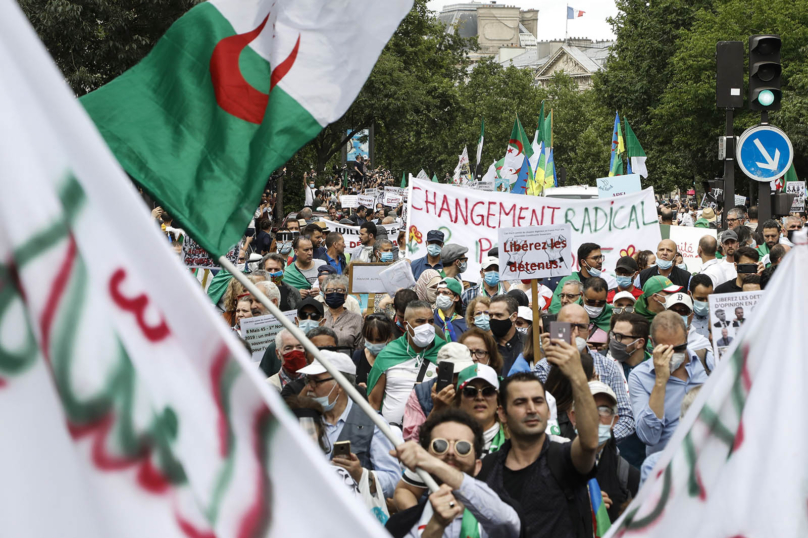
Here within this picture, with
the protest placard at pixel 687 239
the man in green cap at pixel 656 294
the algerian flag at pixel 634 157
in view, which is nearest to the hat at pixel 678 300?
the man in green cap at pixel 656 294

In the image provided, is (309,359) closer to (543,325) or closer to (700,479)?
(543,325)

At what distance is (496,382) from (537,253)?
10.3 ft

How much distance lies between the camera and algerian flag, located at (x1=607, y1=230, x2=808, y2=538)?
8.75ft

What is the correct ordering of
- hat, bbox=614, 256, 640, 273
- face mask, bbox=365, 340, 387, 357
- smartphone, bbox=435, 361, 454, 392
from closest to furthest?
smartphone, bbox=435, 361, 454, 392, face mask, bbox=365, 340, 387, 357, hat, bbox=614, 256, 640, 273

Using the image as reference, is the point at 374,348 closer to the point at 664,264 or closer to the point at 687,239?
the point at 664,264

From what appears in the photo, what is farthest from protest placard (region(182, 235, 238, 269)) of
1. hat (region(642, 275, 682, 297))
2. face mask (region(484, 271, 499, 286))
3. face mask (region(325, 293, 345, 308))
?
hat (region(642, 275, 682, 297))

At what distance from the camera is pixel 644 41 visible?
43719mm

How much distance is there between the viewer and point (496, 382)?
190 inches

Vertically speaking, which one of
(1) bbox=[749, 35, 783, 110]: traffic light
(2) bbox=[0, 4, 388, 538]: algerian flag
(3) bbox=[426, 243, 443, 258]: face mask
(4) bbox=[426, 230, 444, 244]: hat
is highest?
(1) bbox=[749, 35, 783, 110]: traffic light

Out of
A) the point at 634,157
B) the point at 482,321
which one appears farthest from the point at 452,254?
the point at 634,157

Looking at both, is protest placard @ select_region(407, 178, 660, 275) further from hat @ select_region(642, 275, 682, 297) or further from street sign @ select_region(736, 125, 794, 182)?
hat @ select_region(642, 275, 682, 297)

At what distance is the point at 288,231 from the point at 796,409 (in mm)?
11136

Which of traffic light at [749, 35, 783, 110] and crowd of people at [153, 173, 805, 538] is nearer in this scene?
crowd of people at [153, 173, 805, 538]

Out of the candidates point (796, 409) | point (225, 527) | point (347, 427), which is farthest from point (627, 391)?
point (225, 527)
